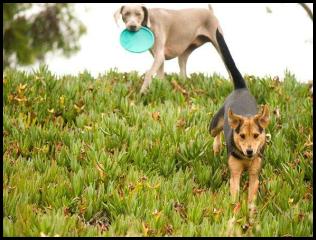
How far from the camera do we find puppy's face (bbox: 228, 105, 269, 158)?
5.80 meters

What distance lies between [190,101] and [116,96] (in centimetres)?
103

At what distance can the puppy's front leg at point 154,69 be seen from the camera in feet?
30.8

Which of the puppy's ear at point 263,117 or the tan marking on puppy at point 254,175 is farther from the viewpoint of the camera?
the tan marking on puppy at point 254,175

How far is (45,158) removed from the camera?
6.92 m

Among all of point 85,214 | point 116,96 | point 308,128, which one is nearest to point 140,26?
point 116,96

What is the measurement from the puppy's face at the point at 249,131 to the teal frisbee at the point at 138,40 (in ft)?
11.2

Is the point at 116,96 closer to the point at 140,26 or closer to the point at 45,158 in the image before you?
the point at 140,26

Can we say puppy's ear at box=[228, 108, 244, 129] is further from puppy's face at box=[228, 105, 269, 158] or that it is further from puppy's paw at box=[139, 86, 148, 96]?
puppy's paw at box=[139, 86, 148, 96]

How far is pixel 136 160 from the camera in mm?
6855

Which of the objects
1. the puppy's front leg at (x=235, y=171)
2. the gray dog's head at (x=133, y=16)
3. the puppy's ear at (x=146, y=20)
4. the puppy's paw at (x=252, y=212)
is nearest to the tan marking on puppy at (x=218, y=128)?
the puppy's front leg at (x=235, y=171)

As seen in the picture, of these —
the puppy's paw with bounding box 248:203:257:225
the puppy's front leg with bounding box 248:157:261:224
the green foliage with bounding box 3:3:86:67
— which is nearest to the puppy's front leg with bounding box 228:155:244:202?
the puppy's front leg with bounding box 248:157:261:224

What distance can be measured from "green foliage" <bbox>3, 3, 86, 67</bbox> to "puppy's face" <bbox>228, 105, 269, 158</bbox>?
14964 millimetres

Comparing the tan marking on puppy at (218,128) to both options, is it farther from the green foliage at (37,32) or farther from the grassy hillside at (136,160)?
the green foliage at (37,32)

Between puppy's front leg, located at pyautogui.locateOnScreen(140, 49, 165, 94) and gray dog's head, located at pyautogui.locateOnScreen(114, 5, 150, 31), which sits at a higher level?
gray dog's head, located at pyautogui.locateOnScreen(114, 5, 150, 31)
